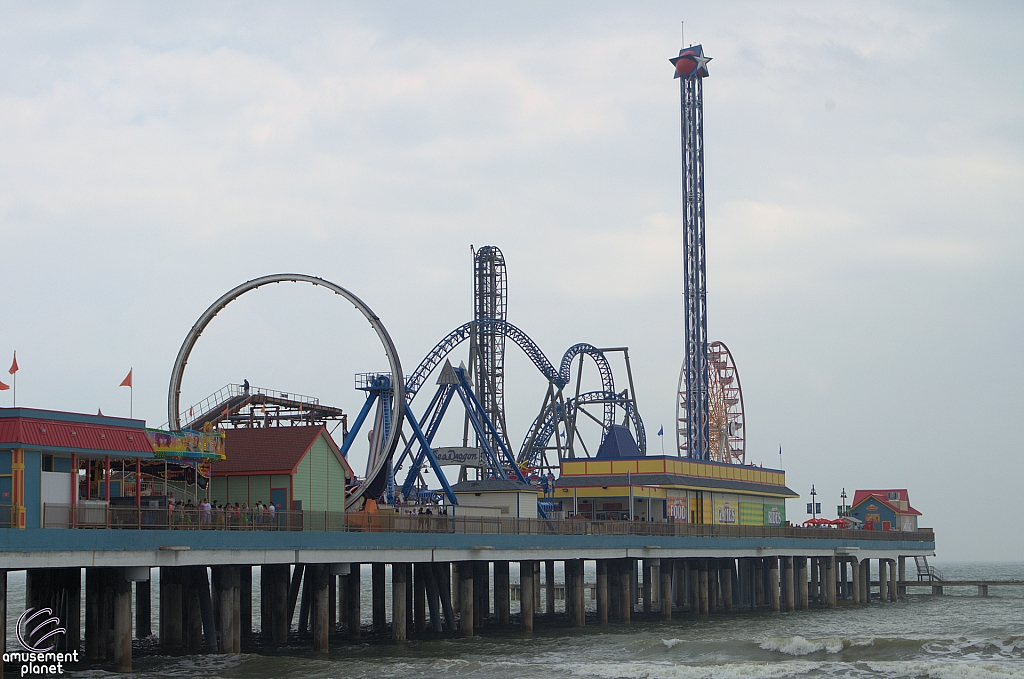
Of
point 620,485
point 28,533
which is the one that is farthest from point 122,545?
point 620,485

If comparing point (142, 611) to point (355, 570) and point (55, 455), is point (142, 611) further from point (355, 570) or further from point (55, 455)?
point (55, 455)

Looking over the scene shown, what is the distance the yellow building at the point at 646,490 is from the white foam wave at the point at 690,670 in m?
25.6

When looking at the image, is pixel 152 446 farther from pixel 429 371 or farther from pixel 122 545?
pixel 429 371

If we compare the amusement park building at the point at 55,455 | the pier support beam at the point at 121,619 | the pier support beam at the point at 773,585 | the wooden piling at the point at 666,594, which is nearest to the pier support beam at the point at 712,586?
the pier support beam at the point at 773,585

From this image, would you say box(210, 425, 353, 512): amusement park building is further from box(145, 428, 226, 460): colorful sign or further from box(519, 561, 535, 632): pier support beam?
box(519, 561, 535, 632): pier support beam

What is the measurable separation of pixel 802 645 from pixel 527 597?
430 inches

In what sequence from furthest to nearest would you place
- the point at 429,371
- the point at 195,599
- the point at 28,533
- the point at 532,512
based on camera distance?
the point at 429,371
the point at 532,512
the point at 195,599
the point at 28,533

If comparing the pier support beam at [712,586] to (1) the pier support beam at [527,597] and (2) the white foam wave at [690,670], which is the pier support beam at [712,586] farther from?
(2) the white foam wave at [690,670]

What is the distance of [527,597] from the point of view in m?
51.5

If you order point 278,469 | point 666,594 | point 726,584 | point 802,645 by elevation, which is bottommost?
point 726,584

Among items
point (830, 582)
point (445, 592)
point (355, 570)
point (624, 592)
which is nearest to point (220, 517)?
point (355, 570)

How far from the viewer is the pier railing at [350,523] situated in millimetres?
34250

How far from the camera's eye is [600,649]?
Answer: 151 feet

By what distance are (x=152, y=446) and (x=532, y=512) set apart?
23.3 meters
